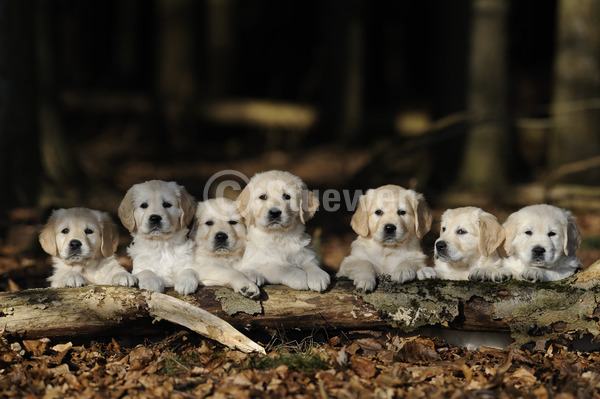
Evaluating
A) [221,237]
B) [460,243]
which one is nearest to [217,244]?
[221,237]

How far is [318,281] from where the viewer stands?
6.07 meters

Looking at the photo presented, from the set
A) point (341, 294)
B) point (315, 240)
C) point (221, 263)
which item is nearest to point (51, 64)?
point (315, 240)

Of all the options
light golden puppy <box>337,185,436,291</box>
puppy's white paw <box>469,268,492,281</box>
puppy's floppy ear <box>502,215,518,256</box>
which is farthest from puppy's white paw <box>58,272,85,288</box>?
puppy's floppy ear <box>502,215,518,256</box>

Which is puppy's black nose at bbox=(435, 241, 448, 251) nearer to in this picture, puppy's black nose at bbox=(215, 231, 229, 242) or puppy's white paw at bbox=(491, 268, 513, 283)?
puppy's white paw at bbox=(491, 268, 513, 283)

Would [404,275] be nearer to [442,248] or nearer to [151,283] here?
[442,248]

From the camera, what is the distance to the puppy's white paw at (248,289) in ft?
19.4

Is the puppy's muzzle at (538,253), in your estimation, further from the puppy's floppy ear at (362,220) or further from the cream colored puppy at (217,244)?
the cream colored puppy at (217,244)

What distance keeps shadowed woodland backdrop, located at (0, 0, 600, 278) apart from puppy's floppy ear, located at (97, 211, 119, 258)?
379 cm

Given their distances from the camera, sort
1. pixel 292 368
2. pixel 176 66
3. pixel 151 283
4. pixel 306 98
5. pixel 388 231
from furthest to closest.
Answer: pixel 306 98, pixel 176 66, pixel 388 231, pixel 151 283, pixel 292 368

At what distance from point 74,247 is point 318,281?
2192 millimetres

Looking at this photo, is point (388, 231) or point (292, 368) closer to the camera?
point (292, 368)

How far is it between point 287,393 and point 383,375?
2.72ft

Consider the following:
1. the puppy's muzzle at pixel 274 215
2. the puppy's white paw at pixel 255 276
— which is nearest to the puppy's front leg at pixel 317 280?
the puppy's white paw at pixel 255 276

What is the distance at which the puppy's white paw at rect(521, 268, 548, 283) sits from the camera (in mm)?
6082
